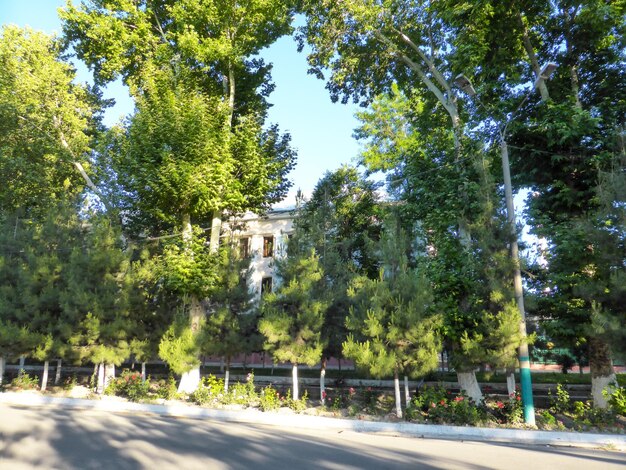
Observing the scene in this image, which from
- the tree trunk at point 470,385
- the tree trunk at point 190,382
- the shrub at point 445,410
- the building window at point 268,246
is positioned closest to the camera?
the shrub at point 445,410

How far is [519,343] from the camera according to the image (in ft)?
36.0

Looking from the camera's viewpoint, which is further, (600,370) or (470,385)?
(470,385)

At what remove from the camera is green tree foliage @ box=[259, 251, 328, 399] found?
531 inches

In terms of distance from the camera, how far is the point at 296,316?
14.3 metres

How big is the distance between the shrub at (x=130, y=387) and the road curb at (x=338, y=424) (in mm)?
649

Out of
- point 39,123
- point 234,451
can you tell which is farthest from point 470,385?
point 39,123

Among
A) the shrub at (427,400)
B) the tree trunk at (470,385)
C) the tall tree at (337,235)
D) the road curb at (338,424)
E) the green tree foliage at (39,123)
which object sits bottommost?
the road curb at (338,424)

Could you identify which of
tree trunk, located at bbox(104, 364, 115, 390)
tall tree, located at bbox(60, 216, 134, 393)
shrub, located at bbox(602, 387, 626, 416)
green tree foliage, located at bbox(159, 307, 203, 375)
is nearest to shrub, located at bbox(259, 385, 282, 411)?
green tree foliage, located at bbox(159, 307, 203, 375)

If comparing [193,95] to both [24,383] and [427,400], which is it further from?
[427,400]

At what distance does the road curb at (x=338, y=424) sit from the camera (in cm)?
968

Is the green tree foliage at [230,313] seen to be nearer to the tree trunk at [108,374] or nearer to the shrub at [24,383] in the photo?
the tree trunk at [108,374]

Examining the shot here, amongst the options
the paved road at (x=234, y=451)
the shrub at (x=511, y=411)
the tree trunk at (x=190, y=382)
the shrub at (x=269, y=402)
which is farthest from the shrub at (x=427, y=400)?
the tree trunk at (x=190, y=382)

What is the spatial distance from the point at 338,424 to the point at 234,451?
4996 millimetres

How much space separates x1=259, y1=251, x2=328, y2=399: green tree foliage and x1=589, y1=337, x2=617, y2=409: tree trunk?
26.6ft
